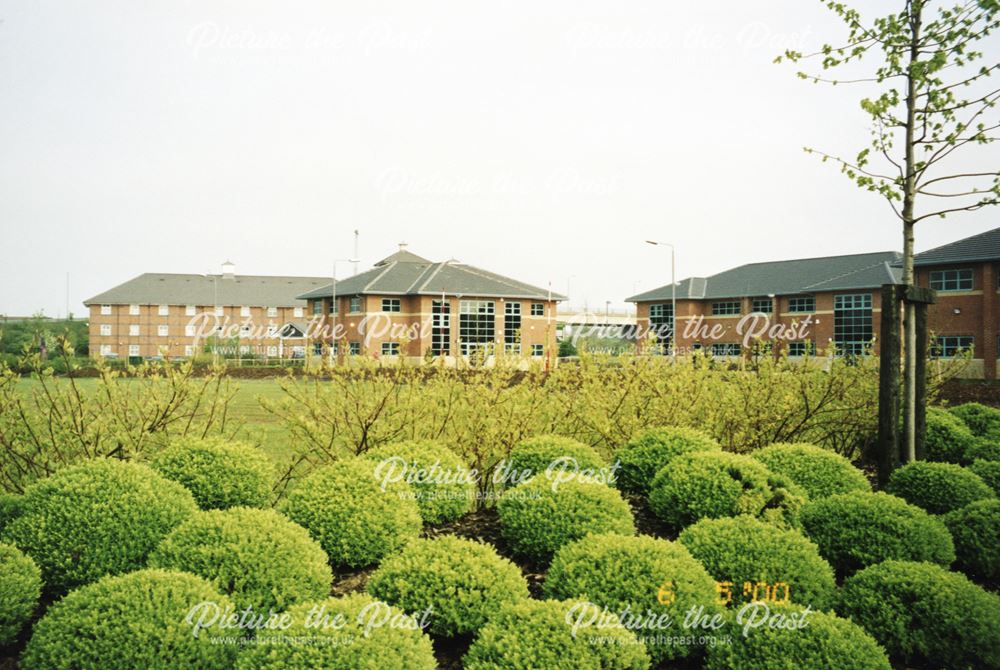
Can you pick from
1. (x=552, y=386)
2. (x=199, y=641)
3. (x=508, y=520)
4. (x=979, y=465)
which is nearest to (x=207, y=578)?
A: (x=199, y=641)

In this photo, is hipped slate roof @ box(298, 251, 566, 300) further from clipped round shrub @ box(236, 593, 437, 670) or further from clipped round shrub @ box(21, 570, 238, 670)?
clipped round shrub @ box(236, 593, 437, 670)

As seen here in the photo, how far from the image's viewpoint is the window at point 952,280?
36.5 m

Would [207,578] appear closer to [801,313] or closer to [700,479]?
[700,479]

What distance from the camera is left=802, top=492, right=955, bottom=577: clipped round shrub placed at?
17.0 feet

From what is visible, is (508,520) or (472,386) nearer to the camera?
(508,520)

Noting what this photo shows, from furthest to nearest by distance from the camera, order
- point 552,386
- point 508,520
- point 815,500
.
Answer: point 552,386
point 815,500
point 508,520

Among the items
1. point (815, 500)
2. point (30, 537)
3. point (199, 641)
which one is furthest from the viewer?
point (815, 500)

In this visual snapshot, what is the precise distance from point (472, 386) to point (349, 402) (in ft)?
4.41

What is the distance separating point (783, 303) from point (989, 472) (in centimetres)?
4809

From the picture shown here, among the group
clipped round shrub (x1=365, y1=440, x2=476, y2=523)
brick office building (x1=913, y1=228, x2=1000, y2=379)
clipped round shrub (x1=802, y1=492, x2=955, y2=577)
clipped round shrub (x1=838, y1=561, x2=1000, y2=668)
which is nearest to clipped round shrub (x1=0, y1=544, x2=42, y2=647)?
clipped round shrub (x1=365, y1=440, x2=476, y2=523)

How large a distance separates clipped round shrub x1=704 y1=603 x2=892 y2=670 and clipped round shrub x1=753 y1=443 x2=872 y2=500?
268cm

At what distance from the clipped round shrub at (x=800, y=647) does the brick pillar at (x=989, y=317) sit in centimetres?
3880

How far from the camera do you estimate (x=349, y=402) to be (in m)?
7.19

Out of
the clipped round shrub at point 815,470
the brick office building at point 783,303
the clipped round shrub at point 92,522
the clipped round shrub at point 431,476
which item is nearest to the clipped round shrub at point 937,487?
the clipped round shrub at point 815,470
